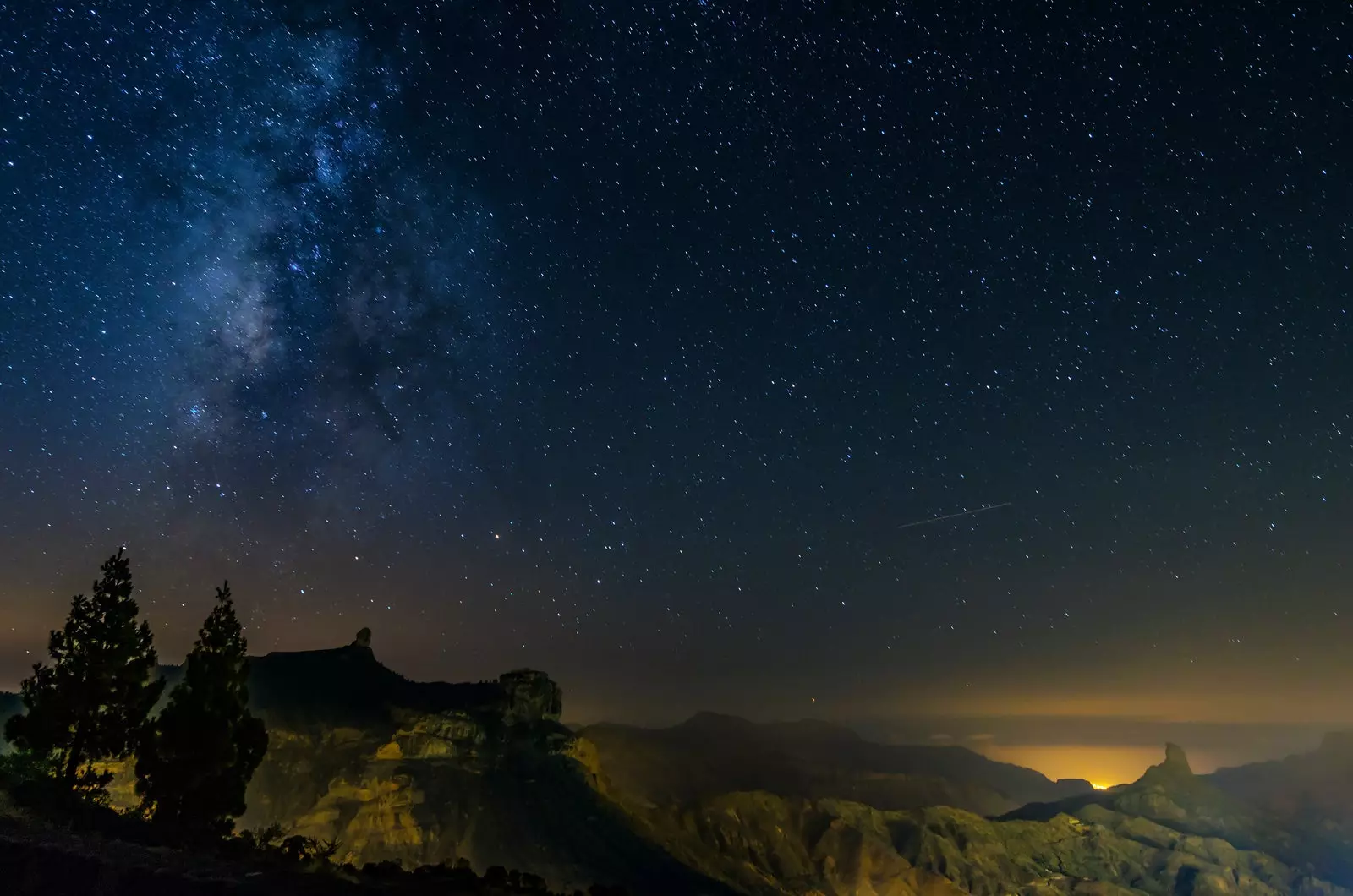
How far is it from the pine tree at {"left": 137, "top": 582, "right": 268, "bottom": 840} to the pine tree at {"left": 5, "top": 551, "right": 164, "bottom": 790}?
1.24 m

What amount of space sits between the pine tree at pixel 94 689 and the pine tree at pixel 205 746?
124 cm

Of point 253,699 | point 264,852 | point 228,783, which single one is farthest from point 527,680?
point 264,852

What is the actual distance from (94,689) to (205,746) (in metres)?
4.79

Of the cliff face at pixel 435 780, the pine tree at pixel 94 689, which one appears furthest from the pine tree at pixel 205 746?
the cliff face at pixel 435 780

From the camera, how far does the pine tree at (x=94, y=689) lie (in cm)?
3134

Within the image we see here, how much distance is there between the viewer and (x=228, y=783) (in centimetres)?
3391

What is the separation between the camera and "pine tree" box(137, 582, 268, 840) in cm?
3259

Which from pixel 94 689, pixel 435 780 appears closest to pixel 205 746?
pixel 94 689

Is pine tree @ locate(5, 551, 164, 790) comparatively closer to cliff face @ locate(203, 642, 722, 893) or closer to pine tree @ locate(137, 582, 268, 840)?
pine tree @ locate(137, 582, 268, 840)

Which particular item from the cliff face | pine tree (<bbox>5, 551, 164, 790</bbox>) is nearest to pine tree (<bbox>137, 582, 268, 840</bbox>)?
pine tree (<bbox>5, 551, 164, 790</bbox>)

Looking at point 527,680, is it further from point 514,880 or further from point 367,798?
point 514,880

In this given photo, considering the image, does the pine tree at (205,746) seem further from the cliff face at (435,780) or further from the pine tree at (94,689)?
the cliff face at (435,780)

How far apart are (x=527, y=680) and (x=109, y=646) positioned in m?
132

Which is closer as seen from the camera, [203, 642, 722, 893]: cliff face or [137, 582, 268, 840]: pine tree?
[137, 582, 268, 840]: pine tree
